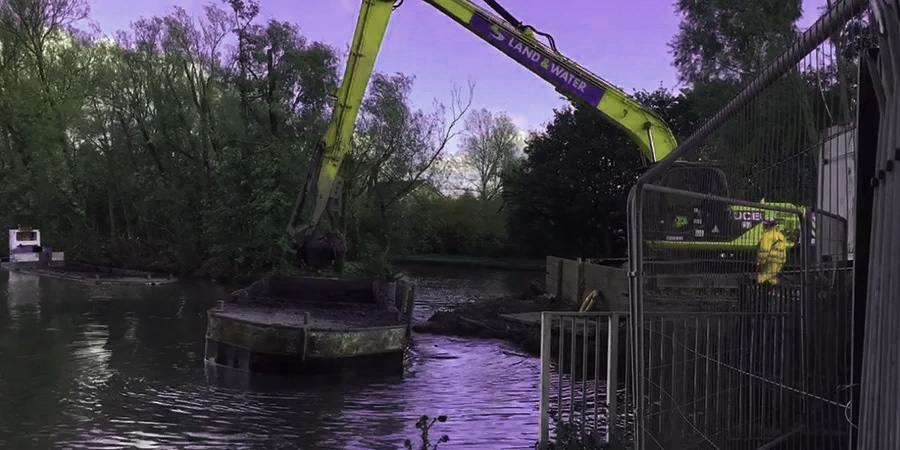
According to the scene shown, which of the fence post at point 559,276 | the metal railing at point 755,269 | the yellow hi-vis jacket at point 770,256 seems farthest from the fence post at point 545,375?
the fence post at point 559,276

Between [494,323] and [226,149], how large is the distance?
21016 millimetres

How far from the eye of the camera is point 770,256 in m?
3.35

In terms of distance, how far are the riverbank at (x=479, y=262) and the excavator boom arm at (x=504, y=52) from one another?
3304cm

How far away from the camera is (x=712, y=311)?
411 centimetres

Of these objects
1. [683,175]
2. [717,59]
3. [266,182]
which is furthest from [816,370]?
[266,182]

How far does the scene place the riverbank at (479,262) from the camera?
50656 millimetres

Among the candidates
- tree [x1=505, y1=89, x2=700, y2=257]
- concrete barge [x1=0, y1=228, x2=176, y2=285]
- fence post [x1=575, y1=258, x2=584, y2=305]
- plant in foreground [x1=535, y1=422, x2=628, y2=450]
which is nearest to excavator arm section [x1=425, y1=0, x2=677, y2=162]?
fence post [x1=575, y1=258, x2=584, y2=305]

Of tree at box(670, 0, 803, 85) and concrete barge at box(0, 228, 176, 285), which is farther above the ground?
tree at box(670, 0, 803, 85)

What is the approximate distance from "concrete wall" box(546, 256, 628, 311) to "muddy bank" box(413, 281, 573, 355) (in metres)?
0.45

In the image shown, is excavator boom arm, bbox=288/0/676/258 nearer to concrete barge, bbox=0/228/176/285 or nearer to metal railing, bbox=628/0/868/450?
metal railing, bbox=628/0/868/450

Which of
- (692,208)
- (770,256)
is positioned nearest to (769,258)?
→ (770,256)

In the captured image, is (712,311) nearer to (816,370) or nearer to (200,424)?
(816,370)

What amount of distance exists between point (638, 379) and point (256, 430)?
19.7ft

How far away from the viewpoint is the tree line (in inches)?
1406
